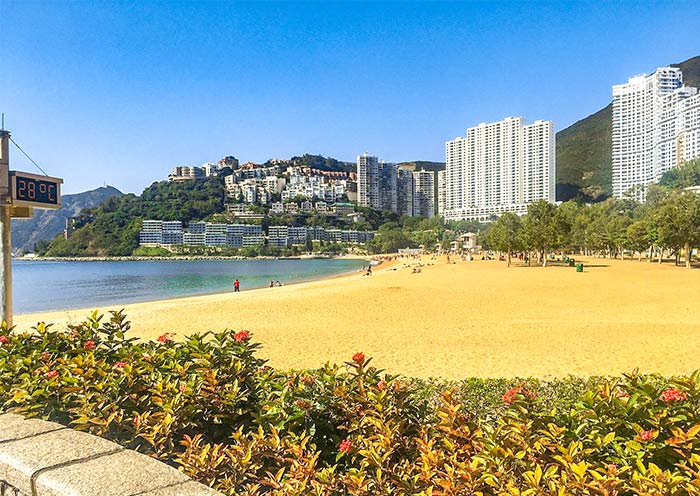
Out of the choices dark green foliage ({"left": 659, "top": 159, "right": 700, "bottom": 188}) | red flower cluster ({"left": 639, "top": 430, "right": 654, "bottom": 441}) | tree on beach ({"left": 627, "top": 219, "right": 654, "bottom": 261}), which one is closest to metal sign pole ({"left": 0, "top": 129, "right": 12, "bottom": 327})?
red flower cluster ({"left": 639, "top": 430, "right": 654, "bottom": 441})

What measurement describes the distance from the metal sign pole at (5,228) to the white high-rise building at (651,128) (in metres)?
132

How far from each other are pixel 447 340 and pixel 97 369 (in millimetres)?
10365

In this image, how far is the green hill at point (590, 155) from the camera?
154 meters

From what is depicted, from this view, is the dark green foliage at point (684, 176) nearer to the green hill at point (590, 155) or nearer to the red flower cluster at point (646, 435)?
the green hill at point (590, 155)

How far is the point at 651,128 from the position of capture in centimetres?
13388

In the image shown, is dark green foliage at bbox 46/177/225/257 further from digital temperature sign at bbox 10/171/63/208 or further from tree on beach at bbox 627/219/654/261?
digital temperature sign at bbox 10/171/63/208

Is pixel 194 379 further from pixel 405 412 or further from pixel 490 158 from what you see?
pixel 490 158

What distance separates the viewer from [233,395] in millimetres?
2871

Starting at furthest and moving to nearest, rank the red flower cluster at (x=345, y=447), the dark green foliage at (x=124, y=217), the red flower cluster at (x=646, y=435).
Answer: the dark green foliage at (x=124, y=217) < the red flower cluster at (x=345, y=447) < the red flower cluster at (x=646, y=435)

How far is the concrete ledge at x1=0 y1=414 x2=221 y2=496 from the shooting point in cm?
184

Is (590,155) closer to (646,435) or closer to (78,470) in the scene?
(646,435)

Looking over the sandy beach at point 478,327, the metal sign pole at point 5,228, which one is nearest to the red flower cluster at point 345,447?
the metal sign pole at point 5,228

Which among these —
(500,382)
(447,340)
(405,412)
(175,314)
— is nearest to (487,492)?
(405,412)

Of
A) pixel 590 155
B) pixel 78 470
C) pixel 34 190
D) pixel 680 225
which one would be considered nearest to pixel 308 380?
pixel 78 470
